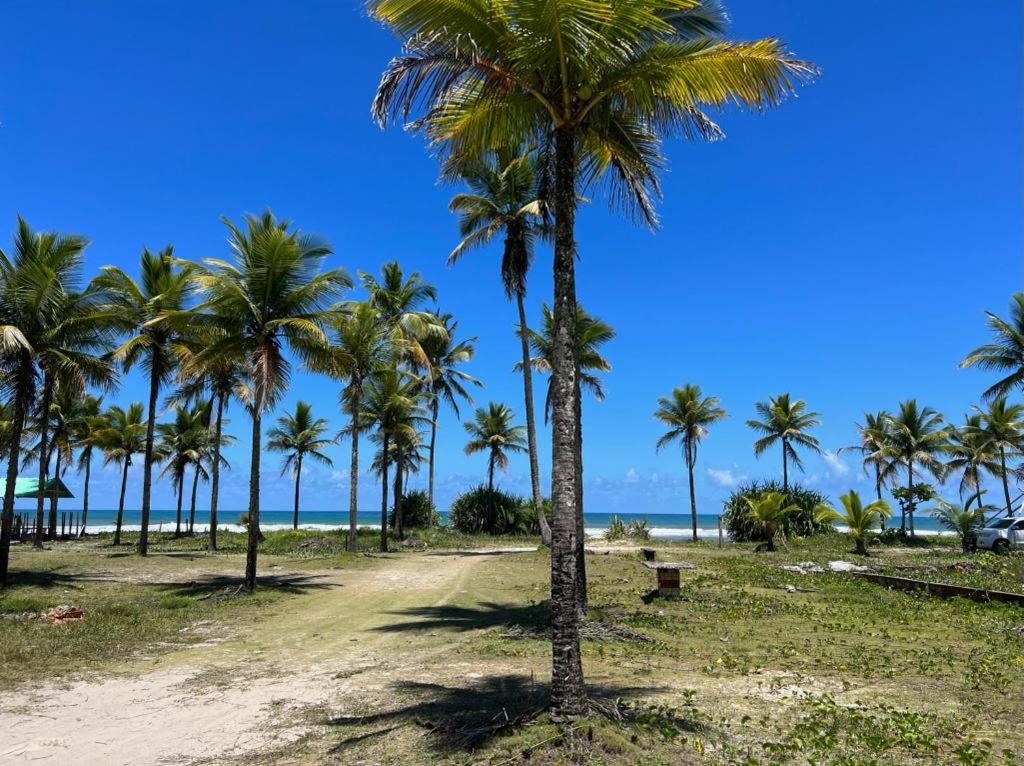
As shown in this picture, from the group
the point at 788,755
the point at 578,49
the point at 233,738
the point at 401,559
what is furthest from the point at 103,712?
the point at 401,559

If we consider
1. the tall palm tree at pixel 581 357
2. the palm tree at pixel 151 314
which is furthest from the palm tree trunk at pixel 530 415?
the palm tree at pixel 151 314

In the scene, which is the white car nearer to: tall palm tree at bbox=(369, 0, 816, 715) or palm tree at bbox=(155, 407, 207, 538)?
tall palm tree at bbox=(369, 0, 816, 715)

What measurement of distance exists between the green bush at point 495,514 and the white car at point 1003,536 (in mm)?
23489

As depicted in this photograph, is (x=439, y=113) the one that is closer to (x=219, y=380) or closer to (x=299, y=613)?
(x=299, y=613)

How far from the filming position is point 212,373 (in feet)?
75.4

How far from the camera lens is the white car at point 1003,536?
90.5 ft

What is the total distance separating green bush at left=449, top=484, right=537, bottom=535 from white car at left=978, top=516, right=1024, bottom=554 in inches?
925

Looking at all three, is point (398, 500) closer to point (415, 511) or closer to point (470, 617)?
point (415, 511)

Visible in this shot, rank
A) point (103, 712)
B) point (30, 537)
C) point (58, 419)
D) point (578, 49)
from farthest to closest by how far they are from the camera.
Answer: point (30, 537) < point (58, 419) < point (103, 712) < point (578, 49)

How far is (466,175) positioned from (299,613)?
994 centimetres

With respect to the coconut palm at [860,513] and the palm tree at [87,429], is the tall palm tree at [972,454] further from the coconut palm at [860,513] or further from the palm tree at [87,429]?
the palm tree at [87,429]

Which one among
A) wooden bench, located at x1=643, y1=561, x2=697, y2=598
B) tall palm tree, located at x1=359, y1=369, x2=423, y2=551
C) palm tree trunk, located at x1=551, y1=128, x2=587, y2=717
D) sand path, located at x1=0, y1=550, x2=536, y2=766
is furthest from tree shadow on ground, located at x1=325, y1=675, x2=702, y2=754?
tall palm tree, located at x1=359, y1=369, x2=423, y2=551

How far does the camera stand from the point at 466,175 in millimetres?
9172

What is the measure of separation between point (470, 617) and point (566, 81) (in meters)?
10.3
